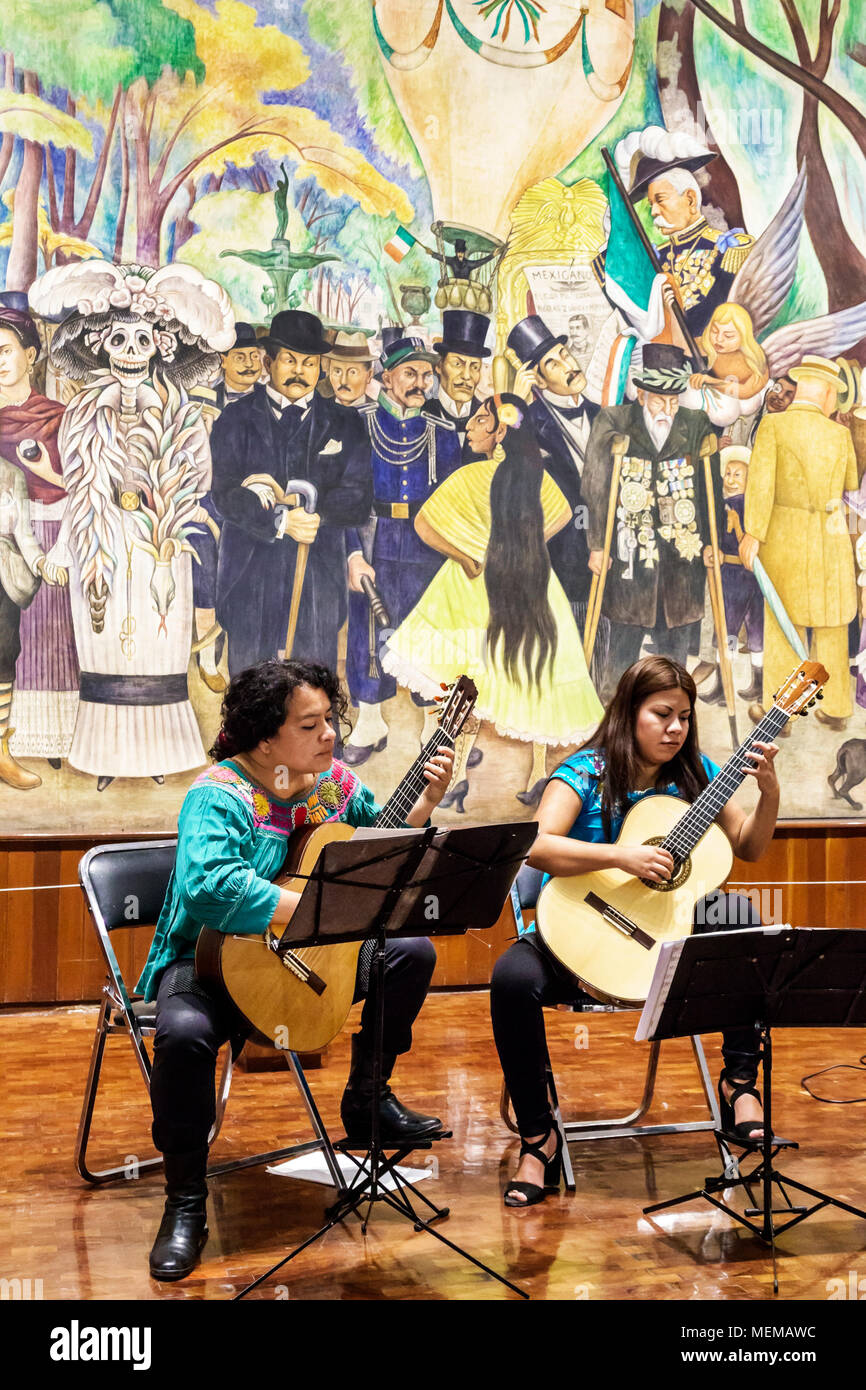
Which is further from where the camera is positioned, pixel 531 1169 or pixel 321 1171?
pixel 321 1171

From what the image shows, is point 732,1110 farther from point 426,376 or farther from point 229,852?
point 426,376

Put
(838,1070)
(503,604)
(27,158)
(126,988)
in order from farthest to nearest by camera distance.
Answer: (503,604) → (27,158) → (838,1070) → (126,988)

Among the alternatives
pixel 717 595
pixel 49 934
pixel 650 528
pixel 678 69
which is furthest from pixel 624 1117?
pixel 678 69

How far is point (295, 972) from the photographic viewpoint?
3336mm

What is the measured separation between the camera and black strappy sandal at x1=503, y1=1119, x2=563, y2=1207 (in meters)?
3.51

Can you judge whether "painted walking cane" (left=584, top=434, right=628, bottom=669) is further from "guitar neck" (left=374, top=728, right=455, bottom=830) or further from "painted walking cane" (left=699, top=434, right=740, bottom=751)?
"guitar neck" (left=374, top=728, right=455, bottom=830)

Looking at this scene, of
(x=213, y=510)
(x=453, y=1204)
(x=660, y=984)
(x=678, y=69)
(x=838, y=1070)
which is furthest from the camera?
(x=678, y=69)

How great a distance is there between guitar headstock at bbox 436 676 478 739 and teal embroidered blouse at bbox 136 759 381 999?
0.42 metres

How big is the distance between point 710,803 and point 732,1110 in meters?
0.90

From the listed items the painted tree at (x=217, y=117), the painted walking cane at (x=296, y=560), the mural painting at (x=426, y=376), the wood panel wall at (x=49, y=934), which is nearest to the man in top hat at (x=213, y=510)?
the mural painting at (x=426, y=376)

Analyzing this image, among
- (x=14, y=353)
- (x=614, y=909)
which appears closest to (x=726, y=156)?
(x=14, y=353)

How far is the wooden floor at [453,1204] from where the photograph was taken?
301cm

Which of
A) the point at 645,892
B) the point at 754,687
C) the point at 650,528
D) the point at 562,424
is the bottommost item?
the point at 645,892
